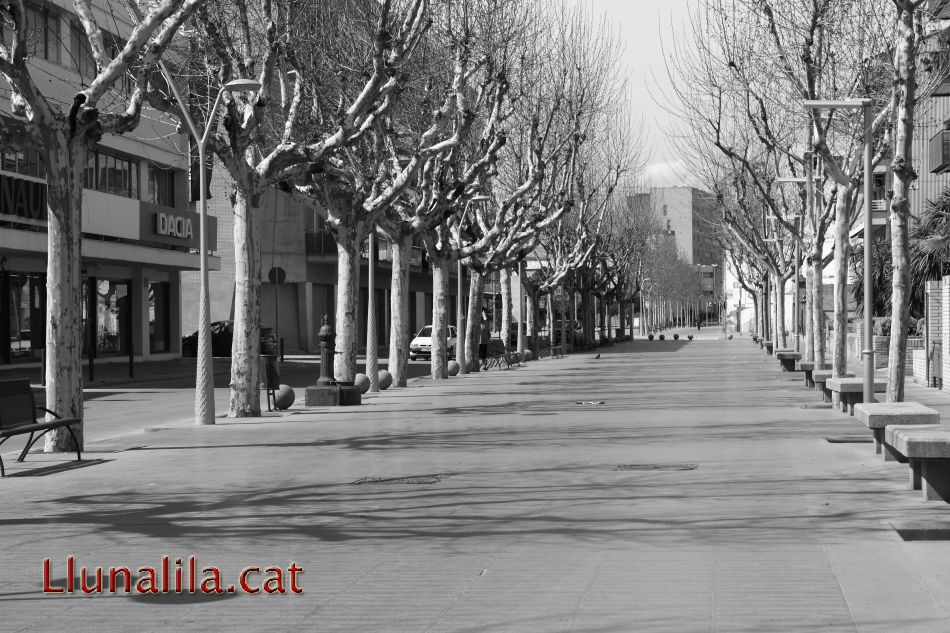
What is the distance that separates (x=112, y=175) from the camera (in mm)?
45656

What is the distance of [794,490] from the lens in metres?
11.8

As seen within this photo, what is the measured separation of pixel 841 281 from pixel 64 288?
16.7 m

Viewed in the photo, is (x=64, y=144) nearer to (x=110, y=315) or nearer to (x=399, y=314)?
(x=399, y=314)

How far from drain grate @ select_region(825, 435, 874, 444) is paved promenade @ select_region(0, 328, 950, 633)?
278 millimetres

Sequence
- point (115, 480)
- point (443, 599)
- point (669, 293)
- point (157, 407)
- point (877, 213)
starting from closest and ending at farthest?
point (443, 599), point (115, 480), point (157, 407), point (877, 213), point (669, 293)

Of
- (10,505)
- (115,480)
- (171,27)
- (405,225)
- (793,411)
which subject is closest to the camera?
(10,505)

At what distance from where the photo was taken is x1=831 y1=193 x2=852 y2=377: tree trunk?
83.5 ft

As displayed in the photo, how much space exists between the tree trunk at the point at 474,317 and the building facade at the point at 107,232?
33.7 feet

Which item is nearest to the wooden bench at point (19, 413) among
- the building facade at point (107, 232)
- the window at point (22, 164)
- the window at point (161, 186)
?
the building facade at point (107, 232)

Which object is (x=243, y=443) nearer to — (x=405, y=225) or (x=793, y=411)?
(x=793, y=411)

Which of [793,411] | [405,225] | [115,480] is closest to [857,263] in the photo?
[405,225]

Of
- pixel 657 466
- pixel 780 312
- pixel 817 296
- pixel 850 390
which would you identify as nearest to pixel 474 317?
pixel 817 296

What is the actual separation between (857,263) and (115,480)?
A: 53.2 metres

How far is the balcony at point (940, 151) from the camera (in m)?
45.7
